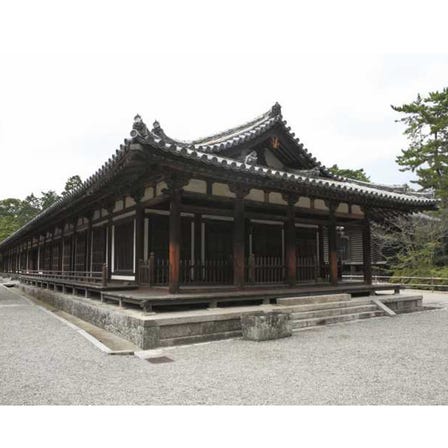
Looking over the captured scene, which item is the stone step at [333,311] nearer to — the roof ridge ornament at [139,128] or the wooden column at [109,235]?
the roof ridge ornament at [139,128]

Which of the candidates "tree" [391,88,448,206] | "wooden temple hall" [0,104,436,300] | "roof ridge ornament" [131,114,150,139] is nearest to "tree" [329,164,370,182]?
"tree" [391,88,448,206]

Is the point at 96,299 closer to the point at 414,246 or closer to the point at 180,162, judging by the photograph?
the point at 180,162

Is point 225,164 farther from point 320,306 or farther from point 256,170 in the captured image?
point 320,306

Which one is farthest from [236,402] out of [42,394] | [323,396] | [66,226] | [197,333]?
[66,226]

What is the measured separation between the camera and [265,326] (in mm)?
8211

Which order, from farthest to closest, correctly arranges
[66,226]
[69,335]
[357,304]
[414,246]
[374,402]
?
[414,246] → [66,226] → [357,304] → [69,335] → [374,402]

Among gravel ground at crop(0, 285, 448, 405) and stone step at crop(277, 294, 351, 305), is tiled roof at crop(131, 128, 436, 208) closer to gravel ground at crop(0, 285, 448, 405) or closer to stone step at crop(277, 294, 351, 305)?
stone step at crop(277, 294, 351, 305)

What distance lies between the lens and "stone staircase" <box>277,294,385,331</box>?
9.91 meters

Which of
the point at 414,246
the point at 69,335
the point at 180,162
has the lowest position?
the point at 69,335

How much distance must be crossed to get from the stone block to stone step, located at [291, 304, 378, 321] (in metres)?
1.11

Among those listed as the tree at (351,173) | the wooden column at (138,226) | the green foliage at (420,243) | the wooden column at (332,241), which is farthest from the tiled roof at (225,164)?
the tree at (351,173)

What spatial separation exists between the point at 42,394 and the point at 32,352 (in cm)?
289

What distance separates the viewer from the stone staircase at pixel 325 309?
991 centimetres

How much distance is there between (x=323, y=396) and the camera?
15.5 ft
